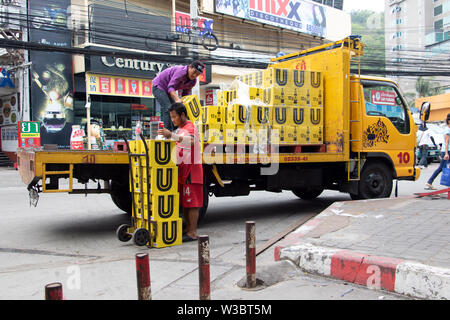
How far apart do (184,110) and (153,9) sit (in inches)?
689

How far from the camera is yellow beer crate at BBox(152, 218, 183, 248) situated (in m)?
5.07

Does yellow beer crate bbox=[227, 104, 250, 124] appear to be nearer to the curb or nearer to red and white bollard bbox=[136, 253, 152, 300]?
the curb

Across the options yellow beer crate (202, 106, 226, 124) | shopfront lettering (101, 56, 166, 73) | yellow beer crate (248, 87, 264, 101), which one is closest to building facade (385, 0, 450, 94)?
shopfront lettering (101, 56, 166, 73)

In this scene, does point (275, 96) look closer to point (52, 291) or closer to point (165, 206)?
point (165, 206)

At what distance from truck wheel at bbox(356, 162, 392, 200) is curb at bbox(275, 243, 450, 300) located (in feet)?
12.8

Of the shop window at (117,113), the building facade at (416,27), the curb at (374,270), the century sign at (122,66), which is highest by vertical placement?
the building facade at (416,27)

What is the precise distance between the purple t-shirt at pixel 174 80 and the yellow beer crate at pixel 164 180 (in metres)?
1.55

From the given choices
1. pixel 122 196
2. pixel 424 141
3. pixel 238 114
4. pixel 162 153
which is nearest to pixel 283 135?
pixel 238 114

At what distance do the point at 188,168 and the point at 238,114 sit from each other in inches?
55.1

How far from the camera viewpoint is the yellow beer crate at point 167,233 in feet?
16.6

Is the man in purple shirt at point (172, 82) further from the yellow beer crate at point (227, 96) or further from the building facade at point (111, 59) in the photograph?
the building facade at point (111, 59)

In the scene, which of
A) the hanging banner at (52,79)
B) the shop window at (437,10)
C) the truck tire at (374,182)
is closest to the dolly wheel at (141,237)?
the truck tire at (374,182)

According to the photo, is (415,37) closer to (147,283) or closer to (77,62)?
(77,62)

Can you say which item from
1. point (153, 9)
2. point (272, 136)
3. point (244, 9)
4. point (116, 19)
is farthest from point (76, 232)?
point (244, 9)
